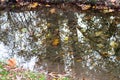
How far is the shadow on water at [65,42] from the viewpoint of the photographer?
8102 millimetres

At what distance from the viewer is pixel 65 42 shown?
369 inches

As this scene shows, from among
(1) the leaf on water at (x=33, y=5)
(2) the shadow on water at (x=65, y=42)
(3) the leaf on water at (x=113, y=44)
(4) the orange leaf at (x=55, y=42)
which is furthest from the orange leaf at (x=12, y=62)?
(1) the leaf on water at (x=33, y=5)

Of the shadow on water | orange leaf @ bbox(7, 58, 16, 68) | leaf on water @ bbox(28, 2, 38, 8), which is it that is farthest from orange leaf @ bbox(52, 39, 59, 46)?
leaf on water @ bbox(28, 2, 38, 8)

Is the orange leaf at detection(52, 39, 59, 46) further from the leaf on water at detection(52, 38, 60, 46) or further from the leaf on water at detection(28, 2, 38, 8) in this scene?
the leaf on water at detection(28, 2, 38, 8)

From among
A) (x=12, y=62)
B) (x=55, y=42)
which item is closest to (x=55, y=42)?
(x=55, y=42)

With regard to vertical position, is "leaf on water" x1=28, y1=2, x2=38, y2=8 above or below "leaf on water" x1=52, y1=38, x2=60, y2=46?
above

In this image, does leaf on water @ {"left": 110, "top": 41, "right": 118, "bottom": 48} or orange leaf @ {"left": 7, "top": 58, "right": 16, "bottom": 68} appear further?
leaf on water @ {"left": 110, "top": 41, "right": 118, "bottom": 48}

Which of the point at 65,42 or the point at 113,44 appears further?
the point at 65,42

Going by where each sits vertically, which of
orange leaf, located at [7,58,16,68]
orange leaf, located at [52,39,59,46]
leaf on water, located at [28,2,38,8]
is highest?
leaf on water, located at [28,2,38,8]

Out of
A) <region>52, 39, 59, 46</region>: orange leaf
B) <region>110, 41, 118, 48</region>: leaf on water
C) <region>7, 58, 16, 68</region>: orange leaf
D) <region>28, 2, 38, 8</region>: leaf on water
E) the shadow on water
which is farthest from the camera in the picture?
<region>28, 2, 38, 8</region>: leaf on water

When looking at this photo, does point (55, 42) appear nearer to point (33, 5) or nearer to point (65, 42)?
point (65, 42)

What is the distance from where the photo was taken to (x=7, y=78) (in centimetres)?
660

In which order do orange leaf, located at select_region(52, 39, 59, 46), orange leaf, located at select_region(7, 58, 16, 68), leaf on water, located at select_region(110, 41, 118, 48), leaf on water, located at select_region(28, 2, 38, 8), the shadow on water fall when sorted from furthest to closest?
leaf on water, located at select_region(28, 2, 38, 8) < orange leaf, located at select_region(52, 39, 59, 46) < leaf on water, located at select_region(110, 41, 118, 48) < the shadow on water < orange leaf, located at select_region(7, 58, 16, 68)

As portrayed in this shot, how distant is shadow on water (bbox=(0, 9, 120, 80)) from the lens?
810 centimetres
